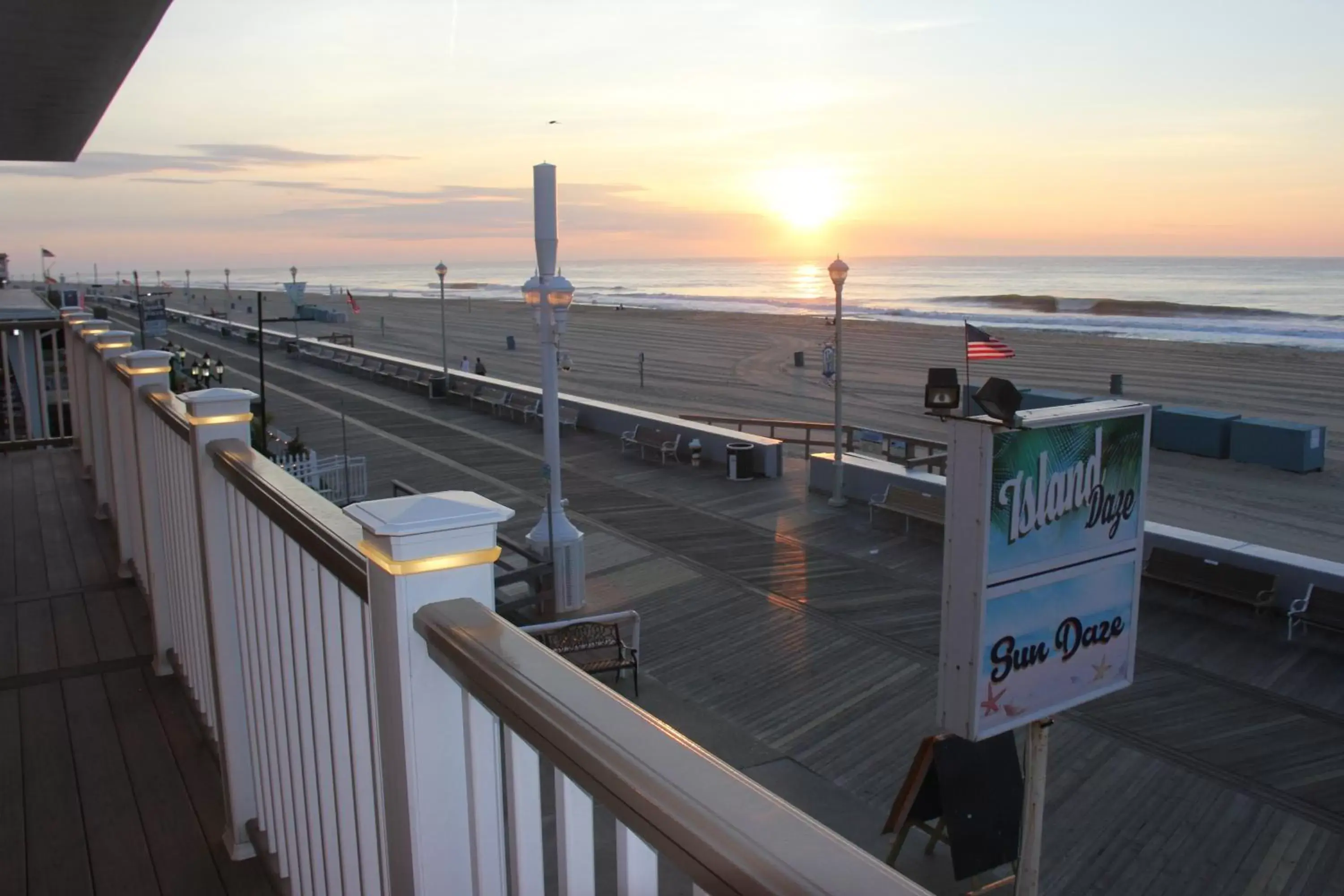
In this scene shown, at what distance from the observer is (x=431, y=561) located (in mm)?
1692

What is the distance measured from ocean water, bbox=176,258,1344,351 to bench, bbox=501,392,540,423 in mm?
41979

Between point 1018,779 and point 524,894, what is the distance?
17.6 feet

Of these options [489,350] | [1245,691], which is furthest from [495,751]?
[489,350]

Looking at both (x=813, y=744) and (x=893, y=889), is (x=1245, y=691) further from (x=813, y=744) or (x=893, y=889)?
(x=893, y=889)

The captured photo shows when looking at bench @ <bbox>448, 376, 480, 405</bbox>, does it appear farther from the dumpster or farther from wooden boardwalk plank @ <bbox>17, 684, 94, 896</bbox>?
wooden boardwalk plank @ <bbox>17, 684, 94, 896</bbox>

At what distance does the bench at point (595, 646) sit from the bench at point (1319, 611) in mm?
6165

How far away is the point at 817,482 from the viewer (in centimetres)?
1534

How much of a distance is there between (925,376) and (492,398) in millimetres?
19089

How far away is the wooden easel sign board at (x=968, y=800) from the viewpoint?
19.4 feet

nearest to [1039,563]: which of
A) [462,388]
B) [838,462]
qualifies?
[838,462]

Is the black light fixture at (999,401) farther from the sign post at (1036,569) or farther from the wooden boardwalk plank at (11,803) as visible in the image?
the wooden boardwalk plank at (11,803)

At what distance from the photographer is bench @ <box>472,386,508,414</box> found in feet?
74.6

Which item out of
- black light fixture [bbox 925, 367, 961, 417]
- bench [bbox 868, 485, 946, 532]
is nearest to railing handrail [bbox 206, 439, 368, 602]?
black light fixture [bbox 925, 367, 961, 417]

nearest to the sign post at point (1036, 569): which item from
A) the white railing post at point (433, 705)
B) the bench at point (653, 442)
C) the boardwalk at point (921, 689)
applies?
the boardwalk at point (921, 689)
